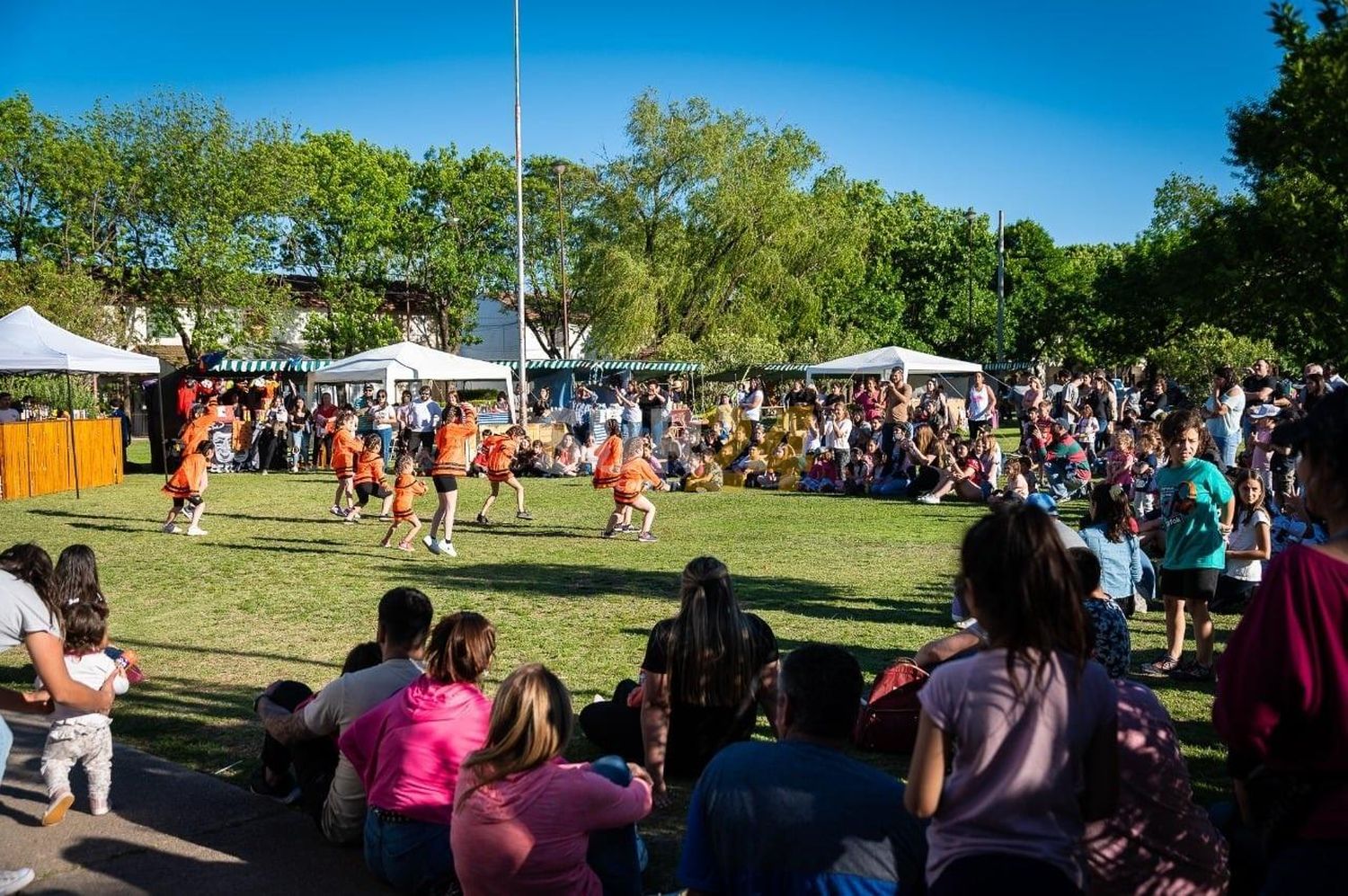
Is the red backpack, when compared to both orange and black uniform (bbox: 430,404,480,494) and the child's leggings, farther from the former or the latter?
orange and black uniform (bbox: 430,404,480,494)

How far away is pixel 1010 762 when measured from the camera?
2.49m

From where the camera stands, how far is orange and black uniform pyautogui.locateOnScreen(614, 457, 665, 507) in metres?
14.2

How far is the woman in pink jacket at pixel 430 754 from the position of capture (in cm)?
416

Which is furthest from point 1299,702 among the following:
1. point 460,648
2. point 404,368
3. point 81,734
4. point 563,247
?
point 563,247

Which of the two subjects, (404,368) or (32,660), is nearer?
(32,660)

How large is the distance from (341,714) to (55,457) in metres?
19.6

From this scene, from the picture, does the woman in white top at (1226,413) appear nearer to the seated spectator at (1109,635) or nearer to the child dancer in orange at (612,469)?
the child dancer in orange at (612,469)

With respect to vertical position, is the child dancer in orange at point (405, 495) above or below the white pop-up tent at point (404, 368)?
below

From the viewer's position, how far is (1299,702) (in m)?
2.19

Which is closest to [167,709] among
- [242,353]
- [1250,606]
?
[1250,606]

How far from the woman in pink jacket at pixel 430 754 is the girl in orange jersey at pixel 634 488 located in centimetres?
981

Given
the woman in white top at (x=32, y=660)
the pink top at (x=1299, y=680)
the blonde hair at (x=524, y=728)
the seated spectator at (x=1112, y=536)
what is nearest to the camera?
the pink top at (x=1299, y=680)

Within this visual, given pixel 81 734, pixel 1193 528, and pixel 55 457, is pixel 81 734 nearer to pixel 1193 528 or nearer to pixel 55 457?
pixel 1193 528

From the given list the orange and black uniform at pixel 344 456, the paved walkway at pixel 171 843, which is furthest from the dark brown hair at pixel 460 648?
the orange and black uniform at pixel 344 456
